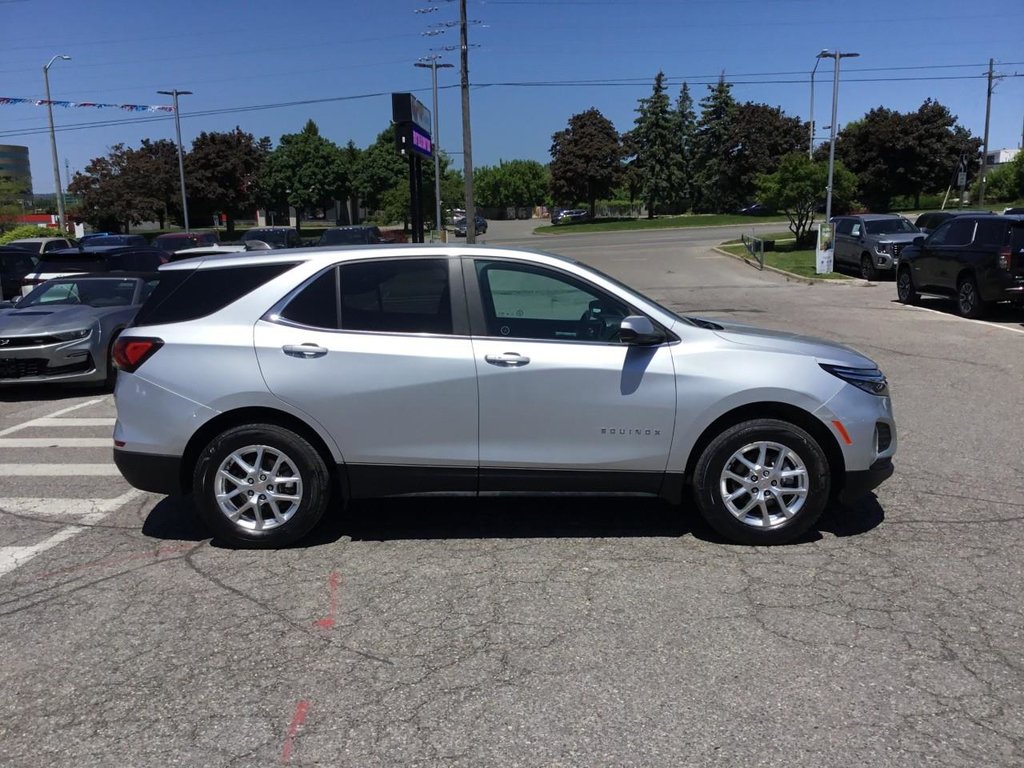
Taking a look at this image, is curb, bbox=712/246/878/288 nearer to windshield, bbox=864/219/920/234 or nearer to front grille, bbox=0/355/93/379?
windshield, bbox=864/219/920/234

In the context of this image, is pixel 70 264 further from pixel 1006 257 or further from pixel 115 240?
pixel 115 240

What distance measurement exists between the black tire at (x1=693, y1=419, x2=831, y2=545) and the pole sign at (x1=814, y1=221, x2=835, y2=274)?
22.3 m

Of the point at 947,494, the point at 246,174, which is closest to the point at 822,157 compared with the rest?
the point at 246,174

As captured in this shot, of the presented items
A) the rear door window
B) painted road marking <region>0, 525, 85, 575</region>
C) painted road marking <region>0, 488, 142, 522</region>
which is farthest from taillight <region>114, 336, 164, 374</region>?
painted road marking <region>0, 488, 142, 522</region>

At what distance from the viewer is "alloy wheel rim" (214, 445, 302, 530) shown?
16.3 ft

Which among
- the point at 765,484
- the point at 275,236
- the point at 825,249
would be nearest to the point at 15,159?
the point at 275,236

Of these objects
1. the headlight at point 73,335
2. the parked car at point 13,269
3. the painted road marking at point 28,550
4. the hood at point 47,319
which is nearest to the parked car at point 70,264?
the hood at point 47,319

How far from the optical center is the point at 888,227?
25.4 meters

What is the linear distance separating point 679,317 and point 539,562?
1.66m

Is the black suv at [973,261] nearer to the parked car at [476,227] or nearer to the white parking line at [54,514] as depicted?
the white parking line at [54,514]

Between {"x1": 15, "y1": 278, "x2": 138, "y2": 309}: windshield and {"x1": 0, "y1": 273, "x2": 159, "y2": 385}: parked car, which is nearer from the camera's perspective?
{"x1": 0, "y1": 273, "x2": 159, "y2": 385}: parked car

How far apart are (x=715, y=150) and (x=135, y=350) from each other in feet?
252

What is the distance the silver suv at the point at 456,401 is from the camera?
489cm

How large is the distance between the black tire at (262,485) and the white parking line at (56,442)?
3.53 metres
